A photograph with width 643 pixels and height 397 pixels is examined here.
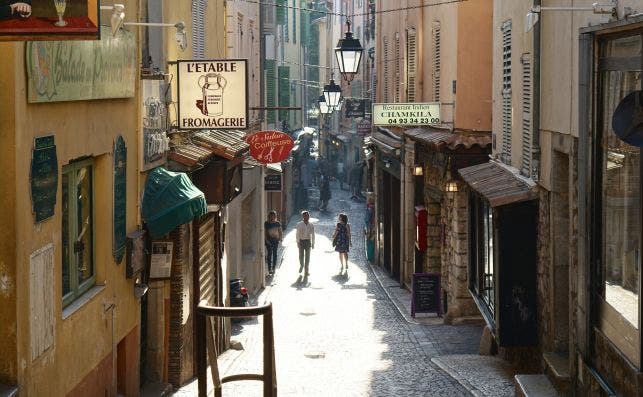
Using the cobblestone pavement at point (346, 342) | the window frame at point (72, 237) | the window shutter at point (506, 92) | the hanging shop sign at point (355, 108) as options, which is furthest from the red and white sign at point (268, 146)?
the hanging shop sign at point (355, 108)

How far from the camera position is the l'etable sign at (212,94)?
14852 millimetres

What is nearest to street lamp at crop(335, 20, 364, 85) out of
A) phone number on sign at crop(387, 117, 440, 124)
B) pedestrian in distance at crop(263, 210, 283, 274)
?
phone number on sign at crop(387, 117, 440, 124)

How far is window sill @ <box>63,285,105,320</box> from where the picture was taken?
381 inches

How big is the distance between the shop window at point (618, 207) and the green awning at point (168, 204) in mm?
4428

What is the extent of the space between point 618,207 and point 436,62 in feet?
45.4

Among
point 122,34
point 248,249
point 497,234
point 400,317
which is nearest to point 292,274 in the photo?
point 248,249

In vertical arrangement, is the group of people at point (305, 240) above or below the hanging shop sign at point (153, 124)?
below

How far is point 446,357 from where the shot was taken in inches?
654

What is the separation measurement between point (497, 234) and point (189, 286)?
4.15 m

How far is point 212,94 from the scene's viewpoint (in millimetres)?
14906

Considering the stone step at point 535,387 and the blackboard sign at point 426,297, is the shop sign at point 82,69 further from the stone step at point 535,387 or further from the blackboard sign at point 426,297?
the blackboard sign at point 426,297

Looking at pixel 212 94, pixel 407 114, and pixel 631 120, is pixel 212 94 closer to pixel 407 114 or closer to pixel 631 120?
pixel 407 114

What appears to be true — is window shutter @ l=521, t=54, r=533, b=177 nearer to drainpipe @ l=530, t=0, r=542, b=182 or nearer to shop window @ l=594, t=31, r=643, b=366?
drainpipe @ l=530, t=0, r=542, b=182

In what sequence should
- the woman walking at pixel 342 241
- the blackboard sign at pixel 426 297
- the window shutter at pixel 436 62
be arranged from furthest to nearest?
the woman walking at pixel 342 241
the window shutter at pixel 436 62
the blackboard sign at pixel 426 297
